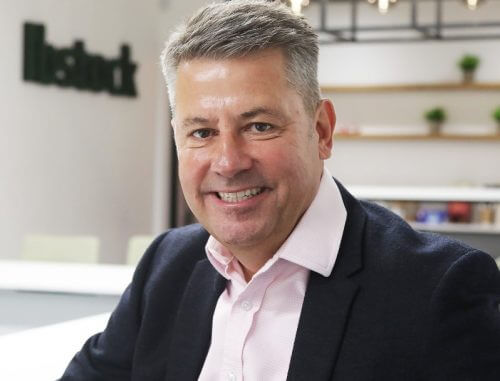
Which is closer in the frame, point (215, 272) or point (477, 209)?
point (215, 272)

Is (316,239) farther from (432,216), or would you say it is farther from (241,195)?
(432,216)

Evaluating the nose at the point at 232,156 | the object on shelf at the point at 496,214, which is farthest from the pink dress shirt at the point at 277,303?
the object on shelf at the point at 496,214

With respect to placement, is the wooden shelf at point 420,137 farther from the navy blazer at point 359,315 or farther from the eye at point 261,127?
the eye at point 261,127

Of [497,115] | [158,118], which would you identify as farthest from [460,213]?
[158,118]

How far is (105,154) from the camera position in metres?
7.56

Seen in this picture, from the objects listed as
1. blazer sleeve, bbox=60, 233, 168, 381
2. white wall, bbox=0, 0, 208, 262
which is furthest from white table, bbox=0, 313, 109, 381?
white wall, bbox=0, 0, 208, 262

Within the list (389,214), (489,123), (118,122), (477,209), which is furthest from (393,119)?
(389,214)

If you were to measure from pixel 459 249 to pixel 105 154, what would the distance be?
651cm

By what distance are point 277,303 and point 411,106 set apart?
7314mm

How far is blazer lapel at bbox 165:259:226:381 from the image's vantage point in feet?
4.48

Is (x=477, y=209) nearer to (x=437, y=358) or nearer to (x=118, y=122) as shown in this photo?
(x=118, y=122)

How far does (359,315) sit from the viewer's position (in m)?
1.25

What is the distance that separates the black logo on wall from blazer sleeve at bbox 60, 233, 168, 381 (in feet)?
17.0

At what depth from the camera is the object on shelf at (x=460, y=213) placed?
6902mm
